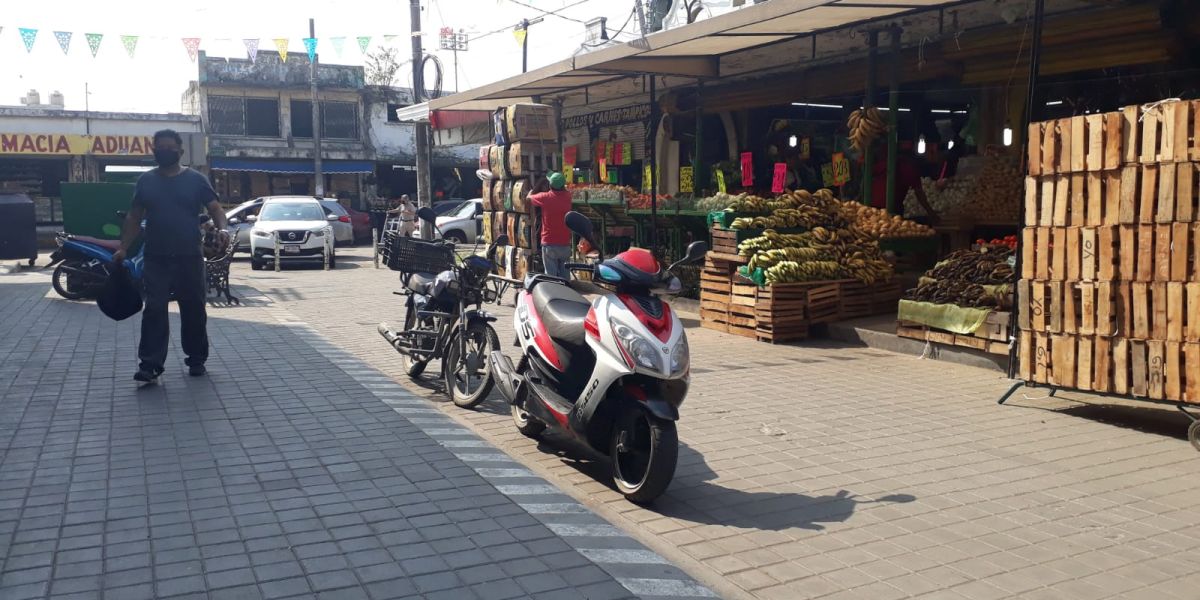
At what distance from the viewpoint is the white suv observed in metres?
21.4

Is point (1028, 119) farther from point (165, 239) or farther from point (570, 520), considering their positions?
point (165, 239)

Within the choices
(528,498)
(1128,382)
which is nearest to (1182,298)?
(1128,382)

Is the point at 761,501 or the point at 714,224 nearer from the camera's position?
the point at 761,501

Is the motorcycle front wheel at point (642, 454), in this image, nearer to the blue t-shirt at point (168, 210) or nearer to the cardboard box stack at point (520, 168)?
the blue t-shirt at point (168, 210)

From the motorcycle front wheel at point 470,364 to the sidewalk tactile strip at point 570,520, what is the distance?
0.25 metres

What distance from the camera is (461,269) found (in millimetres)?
7613

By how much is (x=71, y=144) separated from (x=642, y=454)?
126 ft

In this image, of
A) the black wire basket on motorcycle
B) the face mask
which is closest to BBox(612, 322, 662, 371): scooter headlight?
the black wire basket on motorcycle

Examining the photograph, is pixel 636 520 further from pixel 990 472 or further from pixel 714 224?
pixel 714 224

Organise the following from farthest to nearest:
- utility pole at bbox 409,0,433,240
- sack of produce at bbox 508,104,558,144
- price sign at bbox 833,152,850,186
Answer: utility pole at bbox 409,0,433,240, price sign at bbox 833,152,850,186, sack of produce at bbox 508,104,558,144

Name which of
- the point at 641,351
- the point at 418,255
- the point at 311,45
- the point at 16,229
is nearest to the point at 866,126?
the point at 418,255

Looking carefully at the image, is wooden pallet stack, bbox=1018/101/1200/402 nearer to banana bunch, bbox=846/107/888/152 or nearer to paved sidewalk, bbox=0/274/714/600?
paved sidewalk, bbox=0/274/714/600

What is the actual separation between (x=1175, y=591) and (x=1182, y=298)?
292 cm

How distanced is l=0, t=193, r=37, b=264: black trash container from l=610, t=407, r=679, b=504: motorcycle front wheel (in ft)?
57.6
